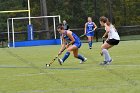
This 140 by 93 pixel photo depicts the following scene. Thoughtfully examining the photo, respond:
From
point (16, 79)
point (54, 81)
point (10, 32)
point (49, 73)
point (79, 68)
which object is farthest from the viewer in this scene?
point (10, 32)

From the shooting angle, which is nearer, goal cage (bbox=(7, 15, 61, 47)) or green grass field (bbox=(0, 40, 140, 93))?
green grass field (bbox=(0, 40, 140, 93))

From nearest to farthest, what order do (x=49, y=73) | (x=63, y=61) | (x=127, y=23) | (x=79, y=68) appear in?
(x=49, y=73) < (x=79, y=68) < (x=63, y=61) < (x=127, y=23)

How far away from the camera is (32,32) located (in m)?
37.4

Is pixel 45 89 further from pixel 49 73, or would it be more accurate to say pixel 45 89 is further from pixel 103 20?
pixel 103 20

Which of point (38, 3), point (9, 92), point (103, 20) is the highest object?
point (38, 3)

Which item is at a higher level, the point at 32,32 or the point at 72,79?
the point at 32,32

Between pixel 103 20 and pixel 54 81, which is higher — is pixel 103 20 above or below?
above

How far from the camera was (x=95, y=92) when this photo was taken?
10109 mm

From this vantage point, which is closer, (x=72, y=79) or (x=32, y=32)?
(x=72, y=79)

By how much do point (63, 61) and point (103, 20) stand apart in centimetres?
209

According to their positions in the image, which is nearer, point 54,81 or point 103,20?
point 54,81

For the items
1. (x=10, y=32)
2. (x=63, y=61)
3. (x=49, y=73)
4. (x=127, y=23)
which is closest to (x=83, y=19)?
(x=127, y=23)

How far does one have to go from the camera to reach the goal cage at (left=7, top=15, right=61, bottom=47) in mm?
36500

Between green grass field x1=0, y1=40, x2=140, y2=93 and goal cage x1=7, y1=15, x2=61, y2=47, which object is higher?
goal cage x1=7, y1=15, x2=61, y2=47
